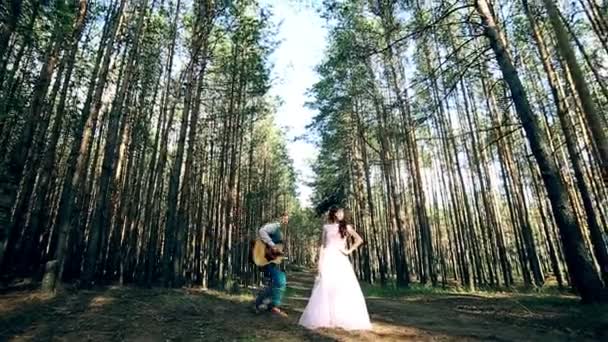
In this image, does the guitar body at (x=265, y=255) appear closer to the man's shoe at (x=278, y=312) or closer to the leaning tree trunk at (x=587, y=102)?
the man's shoe at (x=278, y=312)

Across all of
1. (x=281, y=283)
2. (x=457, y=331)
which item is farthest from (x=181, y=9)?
(x=457, y=331)

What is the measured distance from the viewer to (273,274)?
570 cm

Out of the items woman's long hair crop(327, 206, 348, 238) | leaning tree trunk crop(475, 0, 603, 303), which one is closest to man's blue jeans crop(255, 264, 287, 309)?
woman's long hair crop(327, 206, 348, 238)

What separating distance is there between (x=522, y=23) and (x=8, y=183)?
14508 millimetres

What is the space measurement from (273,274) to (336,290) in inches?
48.3

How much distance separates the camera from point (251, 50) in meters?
13.6

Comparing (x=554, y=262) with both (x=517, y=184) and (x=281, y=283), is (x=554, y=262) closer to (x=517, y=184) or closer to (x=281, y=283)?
(x=517, y=184)

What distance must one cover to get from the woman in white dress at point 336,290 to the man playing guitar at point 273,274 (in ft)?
2.75

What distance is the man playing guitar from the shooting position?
18.8 ft

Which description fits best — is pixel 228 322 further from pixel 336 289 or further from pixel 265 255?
pixel 336 289

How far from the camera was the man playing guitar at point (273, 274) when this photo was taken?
5738 millimetres

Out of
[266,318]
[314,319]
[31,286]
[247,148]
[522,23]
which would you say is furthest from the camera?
[247,148]

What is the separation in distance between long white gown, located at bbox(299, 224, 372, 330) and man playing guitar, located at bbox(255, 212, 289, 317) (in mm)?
838

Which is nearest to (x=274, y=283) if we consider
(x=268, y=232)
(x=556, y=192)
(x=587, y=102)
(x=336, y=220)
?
(x=268, y=232)
